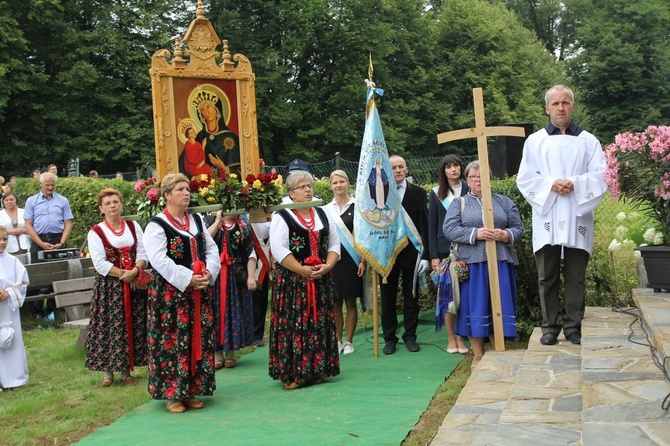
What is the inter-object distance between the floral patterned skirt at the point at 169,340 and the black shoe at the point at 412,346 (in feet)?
8.63

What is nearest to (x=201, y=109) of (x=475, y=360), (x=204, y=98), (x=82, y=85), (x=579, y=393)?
(x=204, y=98)

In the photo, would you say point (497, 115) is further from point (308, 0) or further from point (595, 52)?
point (308, 0)

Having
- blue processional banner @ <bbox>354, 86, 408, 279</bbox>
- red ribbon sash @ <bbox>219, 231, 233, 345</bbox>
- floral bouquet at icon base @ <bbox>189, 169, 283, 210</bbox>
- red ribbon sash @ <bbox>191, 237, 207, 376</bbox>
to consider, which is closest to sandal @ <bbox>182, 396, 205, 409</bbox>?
red ribbon sash @ <bbox>191, 237, 207, 376</bbox>

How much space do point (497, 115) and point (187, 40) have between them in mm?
31109

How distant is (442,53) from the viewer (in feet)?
136

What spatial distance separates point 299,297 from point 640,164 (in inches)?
117

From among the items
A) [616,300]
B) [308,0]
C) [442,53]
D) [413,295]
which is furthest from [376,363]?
[442,53]

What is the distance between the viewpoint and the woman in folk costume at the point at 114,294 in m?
7.49

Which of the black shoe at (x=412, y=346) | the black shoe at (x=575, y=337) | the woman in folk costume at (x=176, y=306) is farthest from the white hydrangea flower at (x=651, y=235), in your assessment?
the woman in folk costume at (x=176, y=306)

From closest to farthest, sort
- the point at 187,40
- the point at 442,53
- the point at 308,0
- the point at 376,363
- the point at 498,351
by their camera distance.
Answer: the point at 498,351 < the point at 376,363 < the point at 187,40 < the point at 308,0 < the point at 442,53

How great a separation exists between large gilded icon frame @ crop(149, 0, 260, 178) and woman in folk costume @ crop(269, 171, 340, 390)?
261 centimetres

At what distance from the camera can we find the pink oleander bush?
6.27 metres

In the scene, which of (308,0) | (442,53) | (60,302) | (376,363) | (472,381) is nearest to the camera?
(472,381)

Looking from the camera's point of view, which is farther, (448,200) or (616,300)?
(616,300)
